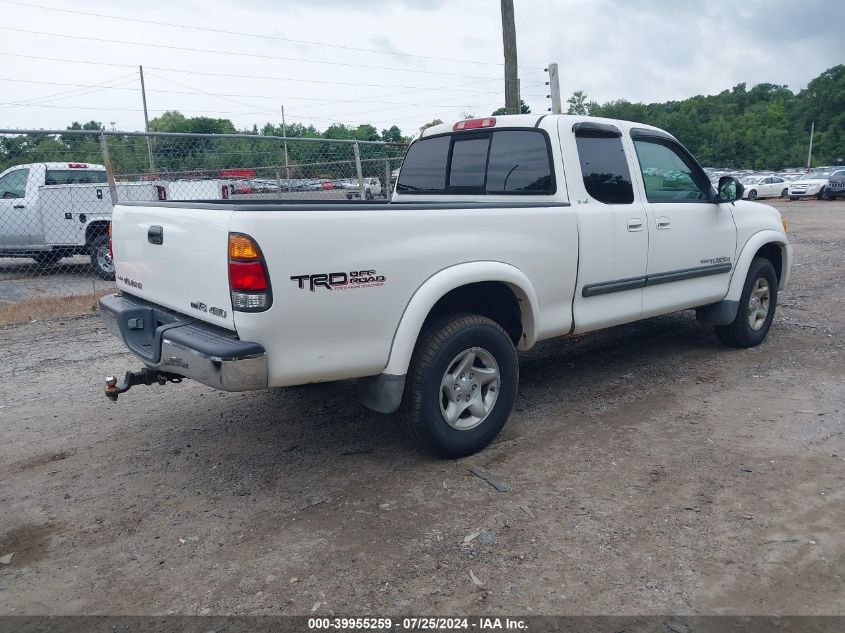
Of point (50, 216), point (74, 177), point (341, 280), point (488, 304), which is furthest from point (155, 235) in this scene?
point (74, 177)

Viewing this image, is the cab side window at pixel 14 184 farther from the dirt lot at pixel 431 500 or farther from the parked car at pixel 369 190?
the dirt lot at pixel 431 500

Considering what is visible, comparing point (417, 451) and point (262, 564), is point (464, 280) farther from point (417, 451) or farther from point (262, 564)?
point (262, 564)

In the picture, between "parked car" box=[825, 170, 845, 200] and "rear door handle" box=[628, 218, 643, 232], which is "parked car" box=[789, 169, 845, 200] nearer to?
"parked car" box=[825, 170, 845, 200]

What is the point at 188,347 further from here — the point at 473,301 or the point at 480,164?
the point at 480,164

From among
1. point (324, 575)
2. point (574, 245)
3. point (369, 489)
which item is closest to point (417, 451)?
point (369, 489)

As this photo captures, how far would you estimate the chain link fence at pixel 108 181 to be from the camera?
9.39 meters

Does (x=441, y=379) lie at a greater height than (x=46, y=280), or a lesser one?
greater

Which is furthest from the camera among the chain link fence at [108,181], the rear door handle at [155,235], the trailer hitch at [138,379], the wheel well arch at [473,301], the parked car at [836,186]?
the parked car at [836,186]

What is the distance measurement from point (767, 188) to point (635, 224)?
109ft

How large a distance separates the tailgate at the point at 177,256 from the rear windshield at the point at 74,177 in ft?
28.0

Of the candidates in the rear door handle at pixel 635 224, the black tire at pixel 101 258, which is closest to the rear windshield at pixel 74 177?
the black tire at pixel 101 258

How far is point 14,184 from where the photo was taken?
11328 mm

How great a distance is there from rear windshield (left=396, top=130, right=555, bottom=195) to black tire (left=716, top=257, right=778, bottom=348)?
2506mm

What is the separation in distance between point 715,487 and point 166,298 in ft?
10.1
